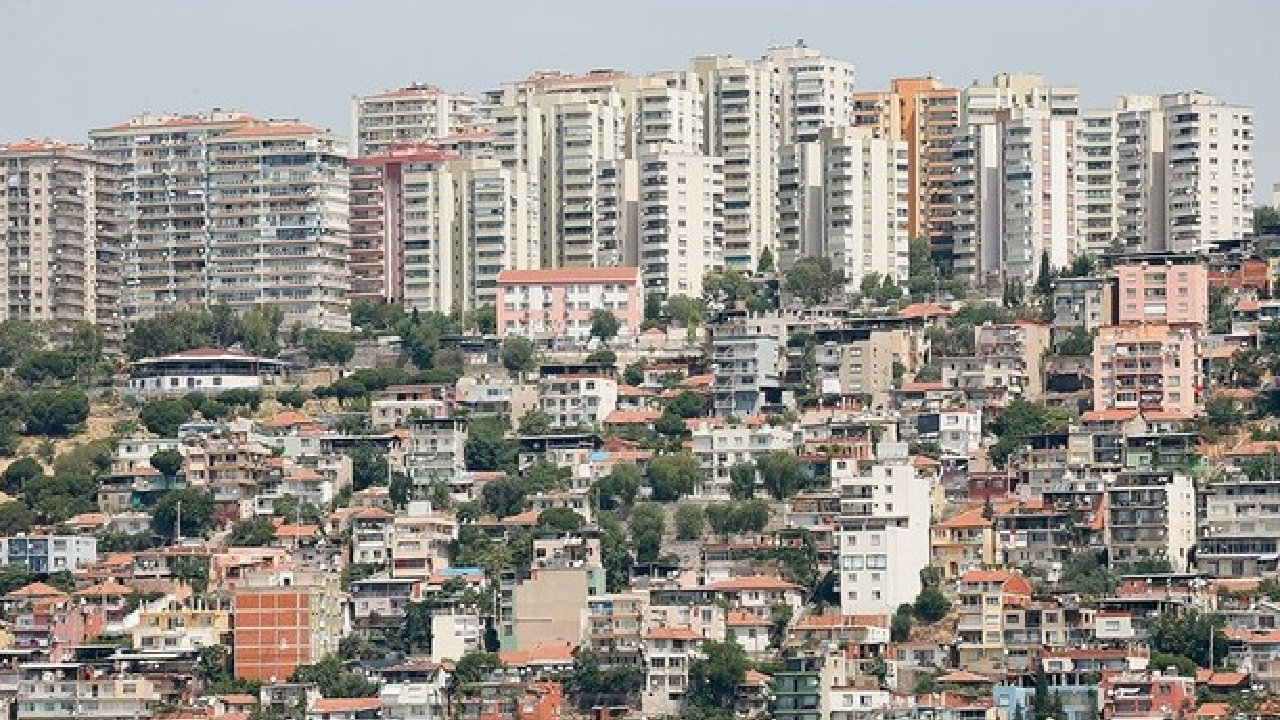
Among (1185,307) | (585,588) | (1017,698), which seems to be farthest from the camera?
(1185,307)

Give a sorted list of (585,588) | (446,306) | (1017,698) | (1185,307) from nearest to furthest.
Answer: (1017,698) < (585,588) < (1185,307) < (446,306)

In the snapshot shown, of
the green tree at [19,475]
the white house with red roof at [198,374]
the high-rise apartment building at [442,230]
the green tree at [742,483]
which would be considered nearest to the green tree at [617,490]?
the green tree at [742,483]

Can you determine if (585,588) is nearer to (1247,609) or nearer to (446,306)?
(1247,609)

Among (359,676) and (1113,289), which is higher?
(1113,289)

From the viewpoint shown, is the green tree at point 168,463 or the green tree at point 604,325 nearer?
the green tree at point 168,463

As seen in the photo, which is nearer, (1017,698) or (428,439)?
(1017,698)

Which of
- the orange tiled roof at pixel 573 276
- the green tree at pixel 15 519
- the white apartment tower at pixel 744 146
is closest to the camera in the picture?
the green tree at pixel 15 519

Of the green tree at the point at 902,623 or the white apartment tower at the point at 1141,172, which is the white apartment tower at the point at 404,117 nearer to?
the white apartment tower at the point at 1141,172

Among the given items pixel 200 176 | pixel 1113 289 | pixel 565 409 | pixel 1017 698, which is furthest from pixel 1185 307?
pixel 200 176
